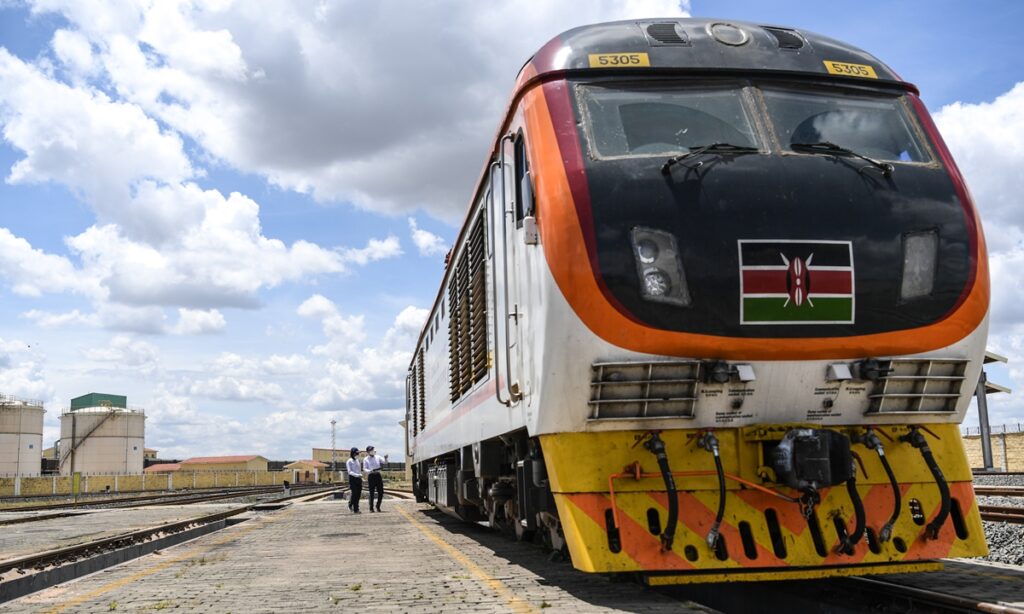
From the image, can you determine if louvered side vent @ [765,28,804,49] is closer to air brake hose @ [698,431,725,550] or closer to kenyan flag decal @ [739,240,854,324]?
kenyan flag decal @ [739,240,854,324]

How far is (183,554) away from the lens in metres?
11.2

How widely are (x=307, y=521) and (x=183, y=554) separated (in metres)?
6.18

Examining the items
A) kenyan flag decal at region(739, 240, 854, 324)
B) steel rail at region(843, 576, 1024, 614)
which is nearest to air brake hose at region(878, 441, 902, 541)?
steel rail at region(843, 576, 1024, 614)

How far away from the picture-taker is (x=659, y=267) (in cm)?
596

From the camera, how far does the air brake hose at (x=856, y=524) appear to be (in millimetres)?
5824

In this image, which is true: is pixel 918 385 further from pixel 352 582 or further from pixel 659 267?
pixel 352 582

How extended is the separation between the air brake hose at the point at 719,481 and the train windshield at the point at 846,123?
209cm

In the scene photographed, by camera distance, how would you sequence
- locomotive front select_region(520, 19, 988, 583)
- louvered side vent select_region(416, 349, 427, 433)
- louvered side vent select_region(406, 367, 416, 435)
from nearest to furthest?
Result: locomotive front select_region(520, 19, 988, 583) → louvered side vent select_region(416, 349, 427, 433) → louvered side vent select_region(406, 367, 416, 435)

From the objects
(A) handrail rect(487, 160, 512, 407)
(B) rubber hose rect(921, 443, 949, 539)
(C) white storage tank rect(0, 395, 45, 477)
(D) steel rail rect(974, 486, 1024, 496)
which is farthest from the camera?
(C) white storage tank rect(0, 395, 45, 477)

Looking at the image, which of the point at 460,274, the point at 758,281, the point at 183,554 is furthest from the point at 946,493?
the point at 183,554

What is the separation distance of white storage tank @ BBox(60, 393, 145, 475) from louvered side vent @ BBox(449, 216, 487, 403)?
67662mm

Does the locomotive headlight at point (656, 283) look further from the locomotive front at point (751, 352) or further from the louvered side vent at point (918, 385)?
the louvered side vent at point (918, 385)

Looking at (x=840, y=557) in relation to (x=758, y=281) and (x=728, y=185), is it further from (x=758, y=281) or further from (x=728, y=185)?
(x=728, y=185)

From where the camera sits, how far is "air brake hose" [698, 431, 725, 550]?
585cm
